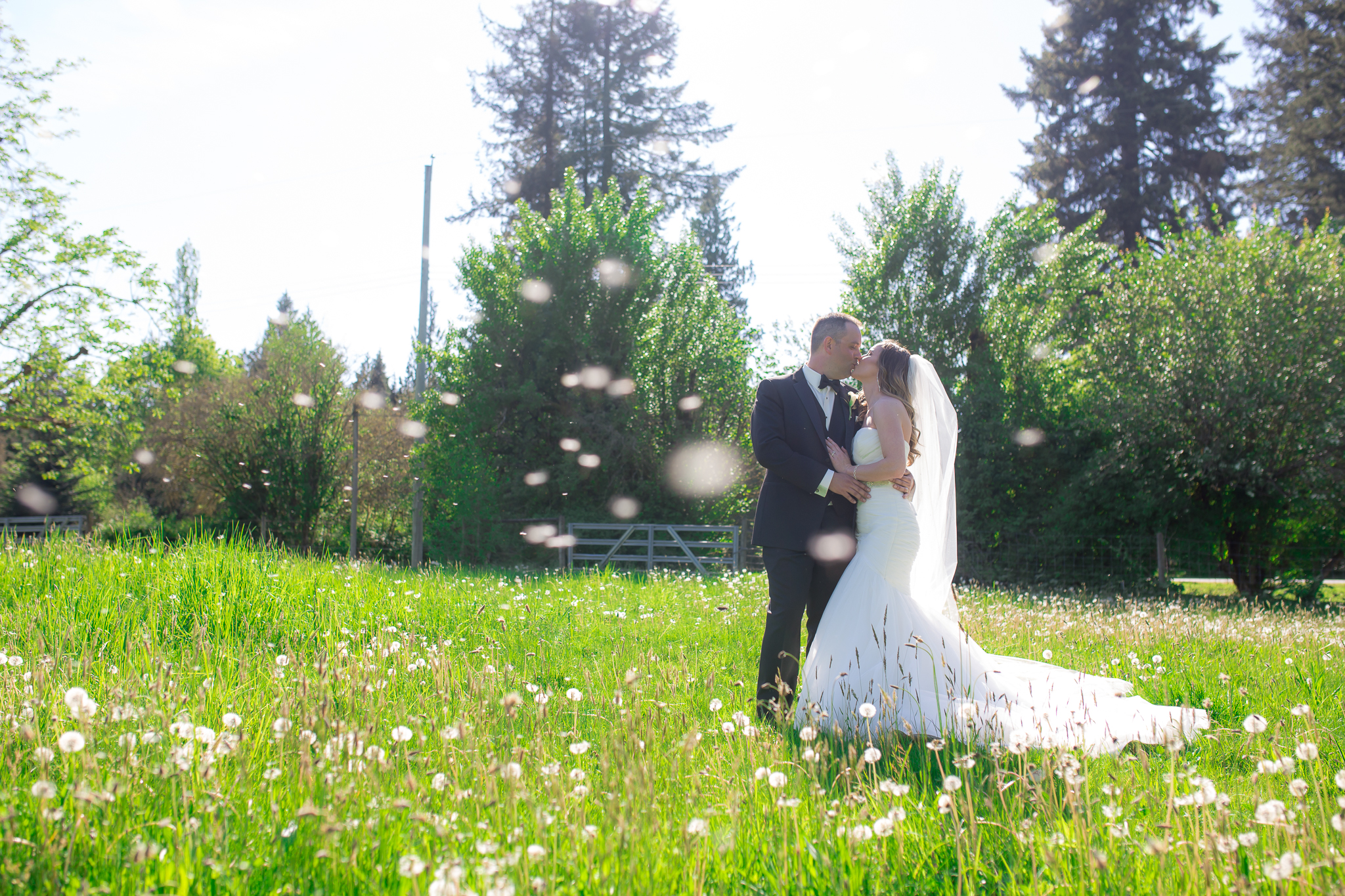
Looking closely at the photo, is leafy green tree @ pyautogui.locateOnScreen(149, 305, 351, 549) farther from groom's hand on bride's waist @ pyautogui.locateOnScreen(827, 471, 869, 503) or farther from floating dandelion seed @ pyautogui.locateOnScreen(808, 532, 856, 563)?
groom's hand on bride's waist @ pyautogui.locateOnScreen(827, 471, 869, 503)

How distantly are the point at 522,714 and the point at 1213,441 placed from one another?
16444 millimetres

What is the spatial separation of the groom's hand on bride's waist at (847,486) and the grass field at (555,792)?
1.30 m

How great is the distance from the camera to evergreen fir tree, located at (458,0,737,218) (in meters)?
27.2

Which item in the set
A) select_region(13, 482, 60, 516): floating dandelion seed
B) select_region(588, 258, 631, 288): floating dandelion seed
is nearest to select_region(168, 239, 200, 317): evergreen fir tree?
select_region(13, 482, 60, 516): floating dandelion seed

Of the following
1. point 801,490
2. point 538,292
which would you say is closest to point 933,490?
point 801,490

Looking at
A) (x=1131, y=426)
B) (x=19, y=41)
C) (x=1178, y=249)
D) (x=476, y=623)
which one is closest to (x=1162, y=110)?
(x=1178, y=249)

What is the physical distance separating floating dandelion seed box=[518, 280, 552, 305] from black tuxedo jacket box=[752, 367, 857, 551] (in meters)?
→ 15.3

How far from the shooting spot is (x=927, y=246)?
820 inches

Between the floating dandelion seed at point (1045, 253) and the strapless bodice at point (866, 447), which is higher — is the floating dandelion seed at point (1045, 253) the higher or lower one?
the higher one

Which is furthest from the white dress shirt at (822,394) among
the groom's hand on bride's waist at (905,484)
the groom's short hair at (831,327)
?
the groom's hand on bride's waist at (905,484)

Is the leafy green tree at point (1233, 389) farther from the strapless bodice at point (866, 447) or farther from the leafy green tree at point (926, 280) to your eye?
the strapless bodice at point (866, 447)

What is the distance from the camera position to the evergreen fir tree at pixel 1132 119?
26859mm

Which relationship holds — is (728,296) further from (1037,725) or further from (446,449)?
(1037,725)

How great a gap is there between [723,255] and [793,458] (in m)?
32.8
